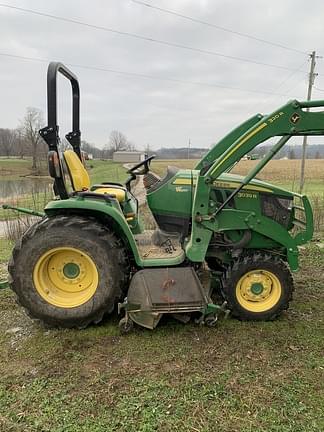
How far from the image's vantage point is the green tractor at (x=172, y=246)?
10.6 feet

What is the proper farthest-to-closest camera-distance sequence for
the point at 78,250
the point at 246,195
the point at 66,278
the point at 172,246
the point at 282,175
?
the point at 282,175, the point at 172,246, the point at 246,195, the point at 66,278, the point at 78,250

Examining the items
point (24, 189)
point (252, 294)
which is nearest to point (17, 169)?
point (24, 189)

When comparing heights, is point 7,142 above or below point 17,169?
above

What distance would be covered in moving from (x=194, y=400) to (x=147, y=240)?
193cm

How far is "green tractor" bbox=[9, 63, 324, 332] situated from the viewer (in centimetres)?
322

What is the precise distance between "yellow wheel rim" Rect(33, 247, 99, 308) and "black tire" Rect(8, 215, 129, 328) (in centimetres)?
4

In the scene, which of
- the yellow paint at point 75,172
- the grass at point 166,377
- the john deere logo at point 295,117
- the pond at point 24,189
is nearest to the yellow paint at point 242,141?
the john deere logo at point 295,117

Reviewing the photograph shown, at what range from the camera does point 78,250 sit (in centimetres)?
323

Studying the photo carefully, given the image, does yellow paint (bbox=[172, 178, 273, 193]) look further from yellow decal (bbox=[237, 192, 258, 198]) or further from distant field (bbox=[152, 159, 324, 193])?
distant field (bbox=[152, 159, 324, 193])

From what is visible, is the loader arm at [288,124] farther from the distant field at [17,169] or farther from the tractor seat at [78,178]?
the distant field at [17,169]

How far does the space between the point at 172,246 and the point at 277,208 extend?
111cm

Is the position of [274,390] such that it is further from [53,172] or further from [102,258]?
[53,172]

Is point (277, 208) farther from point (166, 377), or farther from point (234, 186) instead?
point (166, 377)

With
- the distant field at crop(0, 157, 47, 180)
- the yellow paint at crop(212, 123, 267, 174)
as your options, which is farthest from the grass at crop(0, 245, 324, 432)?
the distant field at crop(0, 157, 47, 180)
